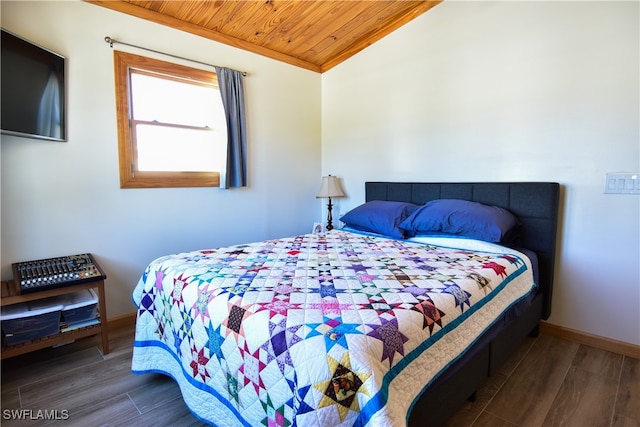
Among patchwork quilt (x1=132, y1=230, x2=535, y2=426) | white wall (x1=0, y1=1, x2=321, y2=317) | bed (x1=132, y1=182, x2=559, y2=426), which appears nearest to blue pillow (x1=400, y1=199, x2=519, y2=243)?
bed (x1=132, y1=182, x2=559, y2=426)

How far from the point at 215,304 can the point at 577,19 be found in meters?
2.81

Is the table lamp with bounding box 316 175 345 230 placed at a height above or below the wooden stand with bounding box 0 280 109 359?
above

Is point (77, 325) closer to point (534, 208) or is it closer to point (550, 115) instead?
point (534, 208)

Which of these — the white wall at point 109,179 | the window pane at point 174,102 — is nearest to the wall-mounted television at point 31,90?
the white wall at point 109,179

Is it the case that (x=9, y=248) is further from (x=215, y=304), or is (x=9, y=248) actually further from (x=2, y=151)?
(x=215, y=304)

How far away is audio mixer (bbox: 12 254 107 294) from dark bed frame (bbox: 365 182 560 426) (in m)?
2.03

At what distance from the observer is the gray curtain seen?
2977 millimetres

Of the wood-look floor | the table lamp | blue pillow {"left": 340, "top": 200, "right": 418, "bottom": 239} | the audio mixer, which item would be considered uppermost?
the table lamp

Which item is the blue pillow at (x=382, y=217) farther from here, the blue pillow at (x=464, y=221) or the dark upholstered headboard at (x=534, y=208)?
the dark upholstered headboard at (x=534, y=208)

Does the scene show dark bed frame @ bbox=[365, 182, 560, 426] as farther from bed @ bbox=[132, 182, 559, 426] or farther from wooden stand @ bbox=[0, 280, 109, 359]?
wooden stand @ bbox=[0, 280, 109, 359]

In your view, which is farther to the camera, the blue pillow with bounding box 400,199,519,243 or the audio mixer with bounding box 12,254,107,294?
the blue pillow with bounding box 400,199,519,243

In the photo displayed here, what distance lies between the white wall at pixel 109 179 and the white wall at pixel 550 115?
141cm

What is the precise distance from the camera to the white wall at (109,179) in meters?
2.11

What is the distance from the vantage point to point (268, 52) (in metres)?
3.33
